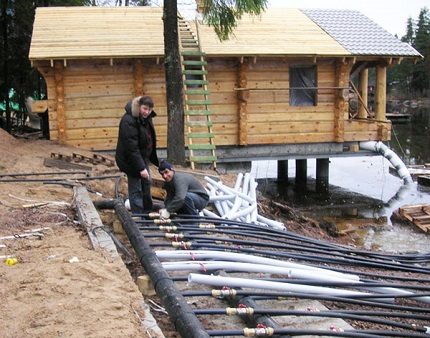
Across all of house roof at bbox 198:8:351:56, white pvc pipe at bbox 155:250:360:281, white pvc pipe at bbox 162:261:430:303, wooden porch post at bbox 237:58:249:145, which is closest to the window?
house roof at bbox 198:8:351:56

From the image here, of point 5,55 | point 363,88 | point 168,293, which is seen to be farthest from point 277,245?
point 5,55

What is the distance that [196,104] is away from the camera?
13984 mm

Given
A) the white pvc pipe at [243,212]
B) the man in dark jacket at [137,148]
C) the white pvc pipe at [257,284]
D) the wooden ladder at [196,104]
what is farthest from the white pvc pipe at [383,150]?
the white pvc pipe at [257,284]

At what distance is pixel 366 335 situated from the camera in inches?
159

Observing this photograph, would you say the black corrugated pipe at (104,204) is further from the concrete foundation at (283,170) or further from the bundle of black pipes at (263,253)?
the concrete foundation at (283,170)

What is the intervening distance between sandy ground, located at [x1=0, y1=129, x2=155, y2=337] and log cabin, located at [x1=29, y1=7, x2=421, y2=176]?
23.6 ft

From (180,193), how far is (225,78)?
923 cm

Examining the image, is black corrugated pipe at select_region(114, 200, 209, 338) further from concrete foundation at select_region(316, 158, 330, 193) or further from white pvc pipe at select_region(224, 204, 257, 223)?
concrete foundation at select_region(316, 158, 330, 193)

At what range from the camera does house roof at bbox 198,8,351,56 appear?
15539mm

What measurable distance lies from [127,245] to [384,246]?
22.1 feet

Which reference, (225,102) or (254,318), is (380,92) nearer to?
(225,102)

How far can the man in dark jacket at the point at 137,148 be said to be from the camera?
7.29m

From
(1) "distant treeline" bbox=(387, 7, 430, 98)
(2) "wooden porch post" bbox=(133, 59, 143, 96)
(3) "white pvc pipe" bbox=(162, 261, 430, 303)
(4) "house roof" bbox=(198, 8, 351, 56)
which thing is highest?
(4) "house roof" bbox=(198, 8, 351, 56)

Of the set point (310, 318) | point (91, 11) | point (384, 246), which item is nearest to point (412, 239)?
point (384, 246)
